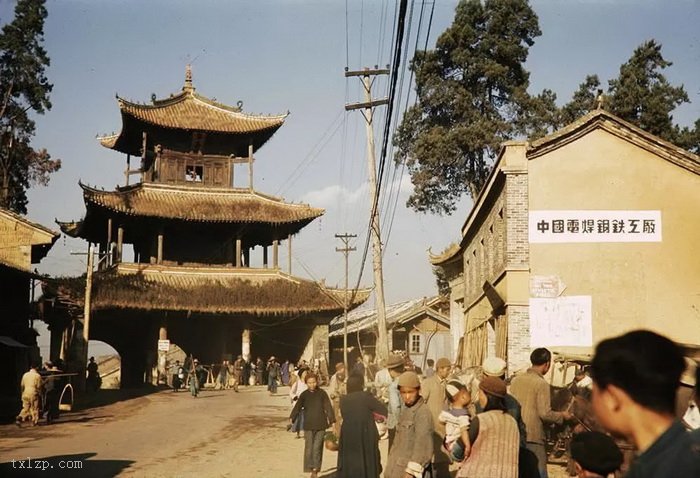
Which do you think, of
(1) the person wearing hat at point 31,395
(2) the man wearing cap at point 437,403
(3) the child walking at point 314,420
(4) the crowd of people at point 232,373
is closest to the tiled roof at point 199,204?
(4) the crowd of people at point 232,373

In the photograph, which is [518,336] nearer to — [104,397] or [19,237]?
[104,397]

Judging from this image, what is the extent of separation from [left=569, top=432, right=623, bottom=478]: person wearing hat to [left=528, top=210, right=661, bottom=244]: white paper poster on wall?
15.1m

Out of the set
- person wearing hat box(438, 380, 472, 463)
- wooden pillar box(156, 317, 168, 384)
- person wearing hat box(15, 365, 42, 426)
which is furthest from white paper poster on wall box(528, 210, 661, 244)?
wooden pillar box(156, 317, 168, 384)

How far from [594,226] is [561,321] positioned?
240 cm

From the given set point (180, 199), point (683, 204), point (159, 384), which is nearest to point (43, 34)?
point (180, 199)

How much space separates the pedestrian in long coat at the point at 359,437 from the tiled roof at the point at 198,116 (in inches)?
1275

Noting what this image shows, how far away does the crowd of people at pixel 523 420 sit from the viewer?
2471mm

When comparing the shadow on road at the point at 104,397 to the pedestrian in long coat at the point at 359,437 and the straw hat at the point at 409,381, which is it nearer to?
the pedestrian in long coat at the point at 359,437

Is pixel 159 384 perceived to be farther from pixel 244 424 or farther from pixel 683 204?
pixel 683 204

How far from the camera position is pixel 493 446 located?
17.8 feet

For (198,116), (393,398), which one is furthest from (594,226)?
(198,116)

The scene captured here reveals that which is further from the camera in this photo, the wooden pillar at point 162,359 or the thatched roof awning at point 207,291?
the wooden pillar at point 162,359

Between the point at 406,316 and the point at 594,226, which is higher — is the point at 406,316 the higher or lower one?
the lower one

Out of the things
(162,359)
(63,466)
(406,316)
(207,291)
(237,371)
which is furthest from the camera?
(406,316)
